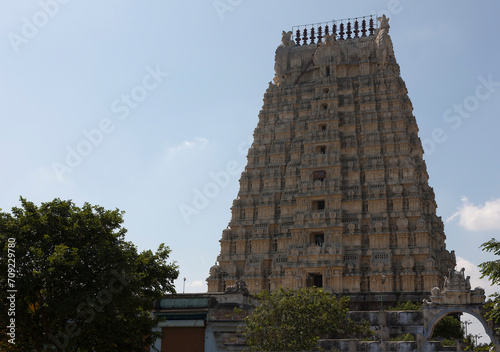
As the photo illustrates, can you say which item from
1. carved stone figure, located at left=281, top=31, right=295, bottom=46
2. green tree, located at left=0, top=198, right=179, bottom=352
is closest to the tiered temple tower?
carved stone figure, located at left=281, top=31, right=295, bottom=46

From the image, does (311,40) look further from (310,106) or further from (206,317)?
(206,317)

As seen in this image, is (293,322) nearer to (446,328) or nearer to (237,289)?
(237,289)

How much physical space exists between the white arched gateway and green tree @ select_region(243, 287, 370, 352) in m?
6.19

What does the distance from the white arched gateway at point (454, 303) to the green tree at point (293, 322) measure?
619 cm

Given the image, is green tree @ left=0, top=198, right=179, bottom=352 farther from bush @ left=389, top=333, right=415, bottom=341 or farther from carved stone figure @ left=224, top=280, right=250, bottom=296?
bush @ left=389, top=333, right=415, bottom=341

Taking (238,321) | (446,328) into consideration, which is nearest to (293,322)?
(238,321)

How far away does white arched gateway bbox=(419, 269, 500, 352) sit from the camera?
38781mm

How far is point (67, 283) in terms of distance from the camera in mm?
27156

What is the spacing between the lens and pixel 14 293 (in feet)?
85.6

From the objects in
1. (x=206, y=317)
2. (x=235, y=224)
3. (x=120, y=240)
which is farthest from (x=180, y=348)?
(x=235, y=224)

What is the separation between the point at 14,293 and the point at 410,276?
44.0 meters

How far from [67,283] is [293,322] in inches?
508

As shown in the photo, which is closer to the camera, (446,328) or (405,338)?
(405,338)

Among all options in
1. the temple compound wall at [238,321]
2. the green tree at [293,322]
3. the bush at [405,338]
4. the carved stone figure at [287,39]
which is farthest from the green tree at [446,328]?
the carved stone figure at [287,39]
